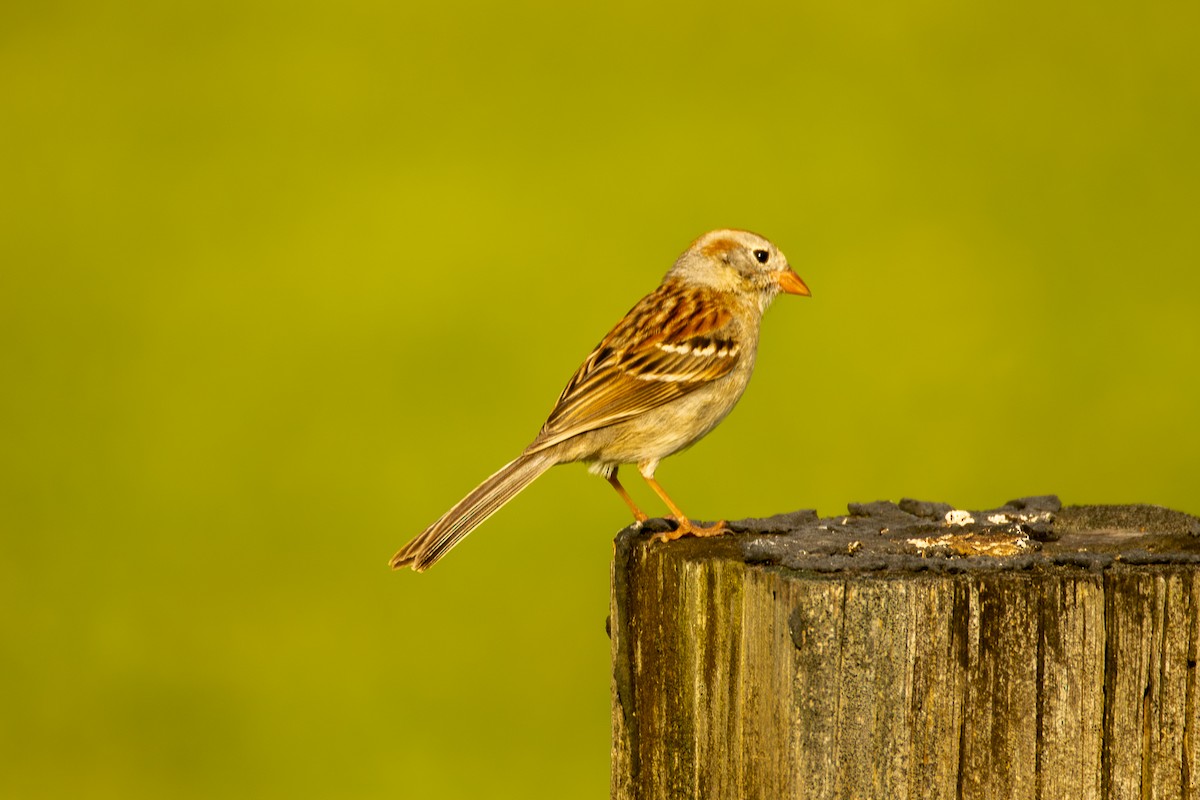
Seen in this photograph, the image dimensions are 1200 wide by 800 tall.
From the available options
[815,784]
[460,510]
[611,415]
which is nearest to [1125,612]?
[815,784]

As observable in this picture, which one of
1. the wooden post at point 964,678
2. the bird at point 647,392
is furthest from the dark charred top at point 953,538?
the bird at point 647,392

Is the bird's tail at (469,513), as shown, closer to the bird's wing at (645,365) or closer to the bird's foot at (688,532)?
the bird's wing at (645,365)

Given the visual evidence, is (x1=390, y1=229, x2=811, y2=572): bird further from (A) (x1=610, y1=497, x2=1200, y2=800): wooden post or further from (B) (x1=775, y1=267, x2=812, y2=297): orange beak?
(A) (x1=610, y1=497, x2=1200, y2=800): wooden post

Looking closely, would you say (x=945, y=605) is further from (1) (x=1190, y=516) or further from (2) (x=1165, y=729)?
(1) (x=1190, y=516)

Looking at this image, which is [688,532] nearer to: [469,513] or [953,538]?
[953,538]

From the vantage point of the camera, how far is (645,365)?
585 centimetres

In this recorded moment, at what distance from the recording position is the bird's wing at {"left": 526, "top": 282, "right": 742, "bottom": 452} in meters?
5.65

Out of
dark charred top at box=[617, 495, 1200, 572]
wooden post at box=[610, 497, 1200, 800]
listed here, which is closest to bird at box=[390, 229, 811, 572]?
dark charred top at box=[617, 495, 1200, 572]

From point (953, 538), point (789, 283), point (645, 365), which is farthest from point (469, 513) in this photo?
point (789, 283)

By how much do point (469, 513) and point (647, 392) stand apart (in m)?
1.07

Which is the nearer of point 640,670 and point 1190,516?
point 640,670

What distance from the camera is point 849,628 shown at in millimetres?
2869

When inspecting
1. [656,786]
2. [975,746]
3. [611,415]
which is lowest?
[656,786]

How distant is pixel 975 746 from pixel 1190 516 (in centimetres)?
148
